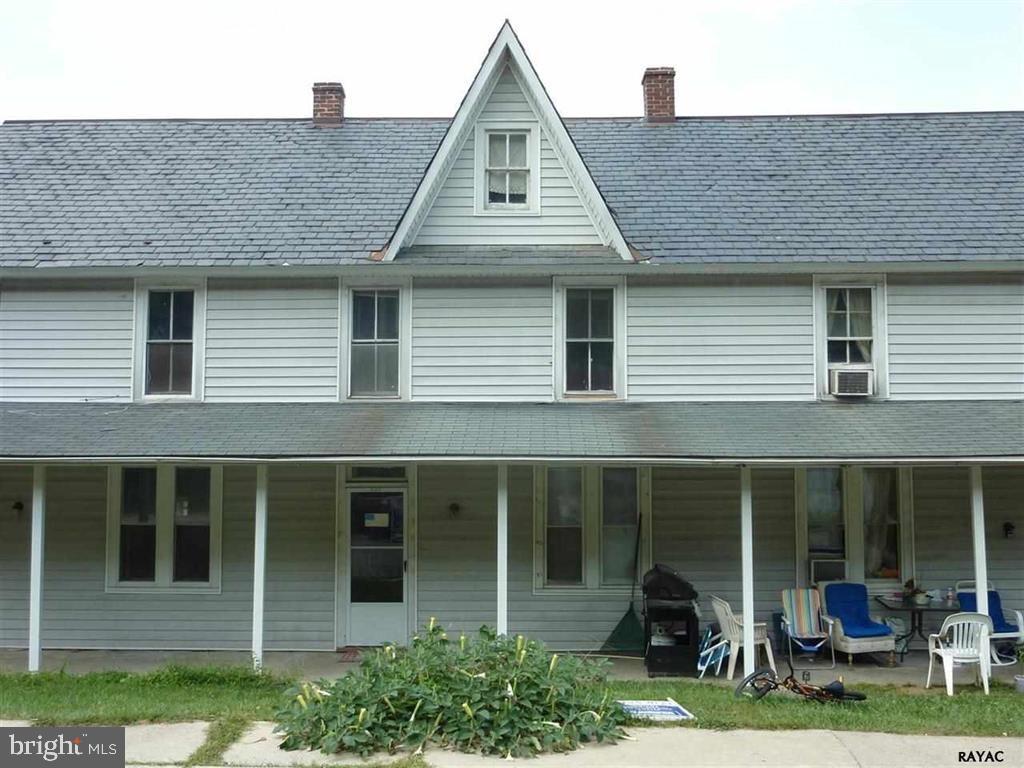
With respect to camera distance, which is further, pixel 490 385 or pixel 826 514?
pixel 490 385

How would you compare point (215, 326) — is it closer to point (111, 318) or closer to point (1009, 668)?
point (111, 318)

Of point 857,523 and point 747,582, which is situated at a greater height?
point 857,523

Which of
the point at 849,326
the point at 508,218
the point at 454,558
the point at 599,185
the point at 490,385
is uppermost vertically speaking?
the point at 599,185

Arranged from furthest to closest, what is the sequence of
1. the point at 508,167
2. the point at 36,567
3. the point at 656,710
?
the point at 508,167 < the point at 36,567 < the point at 656,710

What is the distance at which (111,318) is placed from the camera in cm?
1273

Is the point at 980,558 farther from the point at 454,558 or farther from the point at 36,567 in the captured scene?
the point at 36,567

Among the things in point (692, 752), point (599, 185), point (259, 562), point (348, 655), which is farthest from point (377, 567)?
point (599, 185)

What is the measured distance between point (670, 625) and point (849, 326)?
4.82 metres

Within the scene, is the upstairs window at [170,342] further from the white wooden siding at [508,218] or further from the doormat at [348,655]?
the doormat at [348,655]

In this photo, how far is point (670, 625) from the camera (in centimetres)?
1108

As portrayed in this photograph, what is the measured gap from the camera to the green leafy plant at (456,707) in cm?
759

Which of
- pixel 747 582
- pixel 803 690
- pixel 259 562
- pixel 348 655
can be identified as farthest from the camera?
pixel 348 655

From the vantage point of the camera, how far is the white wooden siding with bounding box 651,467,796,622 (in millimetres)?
12250

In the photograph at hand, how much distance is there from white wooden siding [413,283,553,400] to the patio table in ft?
17.0
